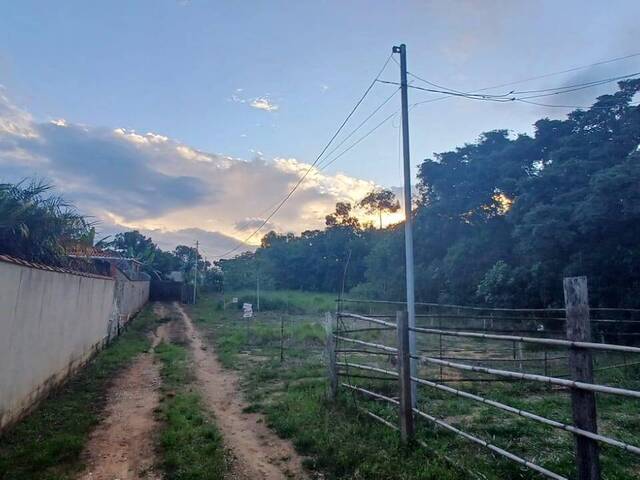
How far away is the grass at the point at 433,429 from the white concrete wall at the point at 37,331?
305 centimetres

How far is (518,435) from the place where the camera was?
512 cm

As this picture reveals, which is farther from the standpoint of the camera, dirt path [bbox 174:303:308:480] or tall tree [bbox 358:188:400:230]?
tall tree [bbox 358:188:400:230]

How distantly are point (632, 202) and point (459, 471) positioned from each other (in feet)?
40.6

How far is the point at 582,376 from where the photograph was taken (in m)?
2.90

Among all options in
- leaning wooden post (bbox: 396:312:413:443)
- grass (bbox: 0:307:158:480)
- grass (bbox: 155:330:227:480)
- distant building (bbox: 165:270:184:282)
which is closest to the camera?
grass (bbox: 0:307:158:480)

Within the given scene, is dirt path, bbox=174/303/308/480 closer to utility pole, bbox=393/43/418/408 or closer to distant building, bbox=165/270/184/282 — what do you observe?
utility pole, bbox=393/43/418/408

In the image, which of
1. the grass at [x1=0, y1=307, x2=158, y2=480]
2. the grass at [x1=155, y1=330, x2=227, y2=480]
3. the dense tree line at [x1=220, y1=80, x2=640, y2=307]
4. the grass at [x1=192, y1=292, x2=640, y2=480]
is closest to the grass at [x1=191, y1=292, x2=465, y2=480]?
the grass at [x1=192, y1=292, x2=640, y2=480]

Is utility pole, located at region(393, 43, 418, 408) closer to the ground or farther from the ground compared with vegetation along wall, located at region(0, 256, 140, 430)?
farther from the ground

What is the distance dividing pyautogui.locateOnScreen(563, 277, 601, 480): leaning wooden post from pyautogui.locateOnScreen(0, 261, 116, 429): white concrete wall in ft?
17.4

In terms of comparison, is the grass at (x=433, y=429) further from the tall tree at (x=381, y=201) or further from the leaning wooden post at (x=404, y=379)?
the tall tree at (x=381, y=201)

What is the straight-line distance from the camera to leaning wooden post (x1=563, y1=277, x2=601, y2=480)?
9.23ft

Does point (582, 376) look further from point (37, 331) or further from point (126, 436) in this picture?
point (37, 331)

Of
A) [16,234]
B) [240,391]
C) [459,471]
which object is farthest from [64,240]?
[459,471]

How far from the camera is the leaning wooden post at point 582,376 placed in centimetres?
281
